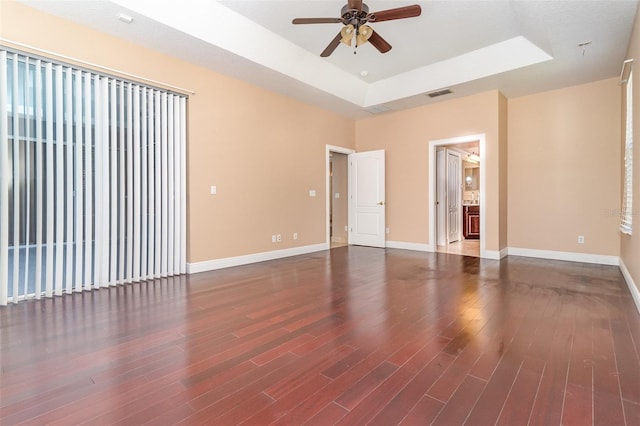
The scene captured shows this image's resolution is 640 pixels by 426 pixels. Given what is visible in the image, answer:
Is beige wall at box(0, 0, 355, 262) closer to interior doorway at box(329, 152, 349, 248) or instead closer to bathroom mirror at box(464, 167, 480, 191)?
interior doorway at box(329, 152, 349, 248)

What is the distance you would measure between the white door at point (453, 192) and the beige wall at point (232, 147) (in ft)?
10.2

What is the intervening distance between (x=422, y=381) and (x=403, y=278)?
240cm

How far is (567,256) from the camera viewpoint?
530cm

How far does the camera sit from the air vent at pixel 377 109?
6328 mm

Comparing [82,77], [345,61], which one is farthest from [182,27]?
[345,61]

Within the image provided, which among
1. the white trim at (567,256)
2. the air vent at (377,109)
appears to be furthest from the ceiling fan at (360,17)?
the white trim at (567,256)

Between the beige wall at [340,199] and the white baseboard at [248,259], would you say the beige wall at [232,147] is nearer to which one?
the white baseboard at [248,259]

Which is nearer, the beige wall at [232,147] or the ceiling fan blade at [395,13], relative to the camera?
the ceiling fan blade at [395,13]

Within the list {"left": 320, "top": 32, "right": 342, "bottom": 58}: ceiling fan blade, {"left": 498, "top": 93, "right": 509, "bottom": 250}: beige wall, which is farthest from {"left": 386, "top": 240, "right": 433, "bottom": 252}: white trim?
{"left": 320, "top": 32, "right": 342, "bottom": 58}: ceiling fan blade

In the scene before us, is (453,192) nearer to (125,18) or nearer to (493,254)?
(493,254)

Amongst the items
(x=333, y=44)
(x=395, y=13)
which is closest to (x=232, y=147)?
(x=333, y=44)

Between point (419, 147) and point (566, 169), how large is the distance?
2.45m

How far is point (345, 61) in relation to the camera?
5.27 m

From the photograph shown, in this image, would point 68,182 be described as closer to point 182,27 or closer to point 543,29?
point 182,27
